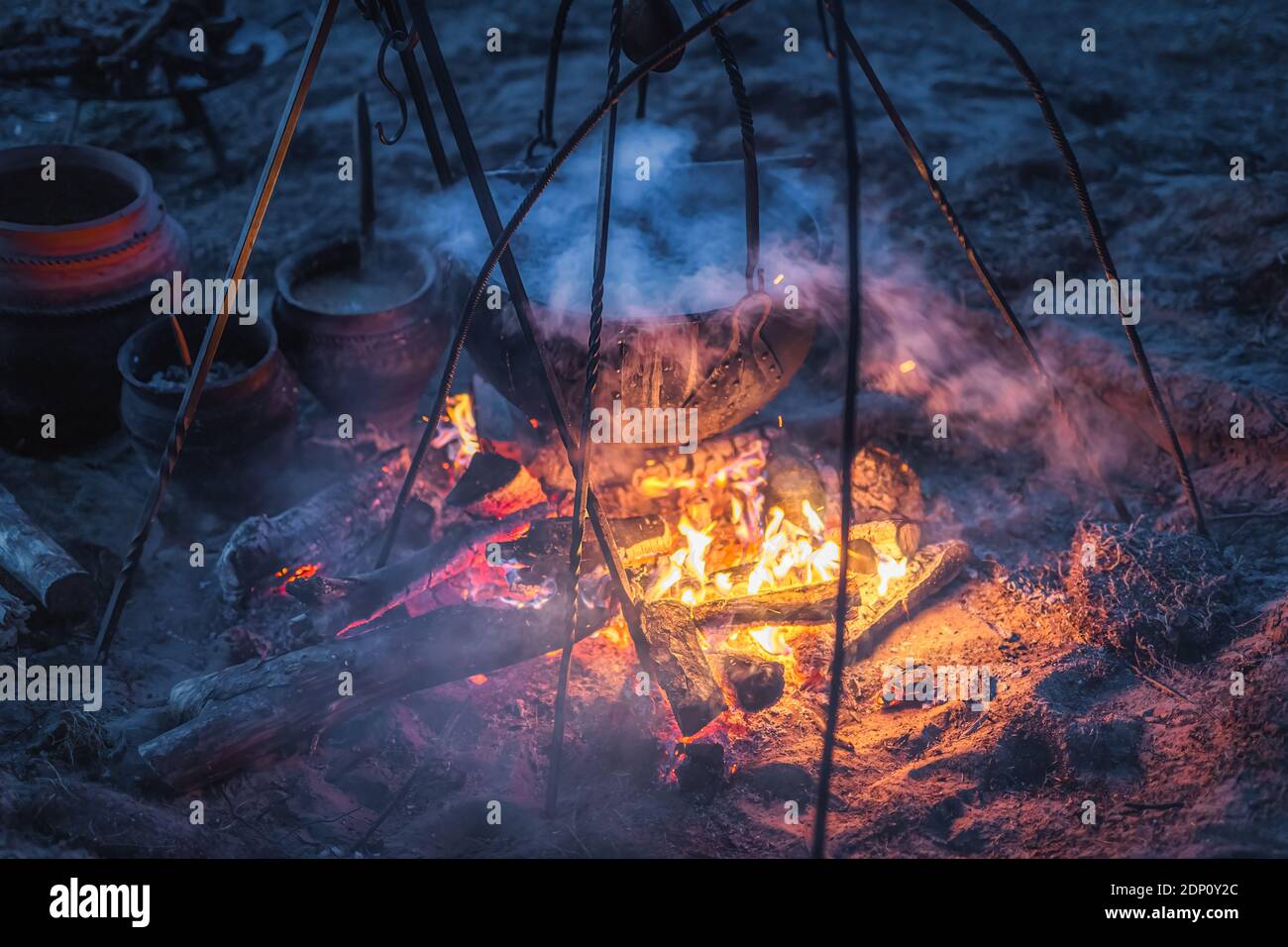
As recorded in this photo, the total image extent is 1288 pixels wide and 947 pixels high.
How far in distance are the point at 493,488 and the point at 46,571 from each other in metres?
1.87

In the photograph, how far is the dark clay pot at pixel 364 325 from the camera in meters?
4.68

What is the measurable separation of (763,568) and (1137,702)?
4.94ft

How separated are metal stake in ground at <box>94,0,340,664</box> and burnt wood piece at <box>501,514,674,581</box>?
141 centimetres

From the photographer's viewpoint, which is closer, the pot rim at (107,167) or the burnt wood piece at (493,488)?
the burnt wood piece at (493,488)

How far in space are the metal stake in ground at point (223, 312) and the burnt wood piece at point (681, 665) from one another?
191 cm

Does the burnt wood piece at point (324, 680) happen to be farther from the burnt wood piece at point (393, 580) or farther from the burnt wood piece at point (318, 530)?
the burnt wood piece at point (318, 530)

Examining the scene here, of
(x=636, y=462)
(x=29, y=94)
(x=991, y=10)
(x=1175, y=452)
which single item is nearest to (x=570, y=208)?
(x=636, y=462)

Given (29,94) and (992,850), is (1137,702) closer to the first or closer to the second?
(992,850)

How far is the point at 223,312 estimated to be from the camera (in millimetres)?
3357

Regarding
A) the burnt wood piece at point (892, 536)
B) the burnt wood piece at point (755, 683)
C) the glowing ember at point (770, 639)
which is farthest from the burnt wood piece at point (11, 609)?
the burnt wood piece at point (892, 536)

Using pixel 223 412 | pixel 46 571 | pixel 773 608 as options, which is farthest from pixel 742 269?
pixel 46 571

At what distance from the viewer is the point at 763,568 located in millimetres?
4043

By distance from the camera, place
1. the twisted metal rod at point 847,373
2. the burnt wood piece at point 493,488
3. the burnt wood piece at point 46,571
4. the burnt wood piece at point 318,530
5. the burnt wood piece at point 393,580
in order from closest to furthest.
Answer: the twisted metal rod at point 847,373 → the burnt wood piece at point 46,571 → the burnt wood piece at point 393,580 → the burnt wood piece at point 318,530 → the burnt wood piece at point 493,488

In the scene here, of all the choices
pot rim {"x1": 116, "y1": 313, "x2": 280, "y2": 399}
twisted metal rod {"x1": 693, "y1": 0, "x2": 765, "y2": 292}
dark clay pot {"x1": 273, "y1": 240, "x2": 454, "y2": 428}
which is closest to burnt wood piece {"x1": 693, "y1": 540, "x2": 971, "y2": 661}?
twisted metal rod {"x1": 693, "y1": 0, "x2": 765, "y2": 292}
